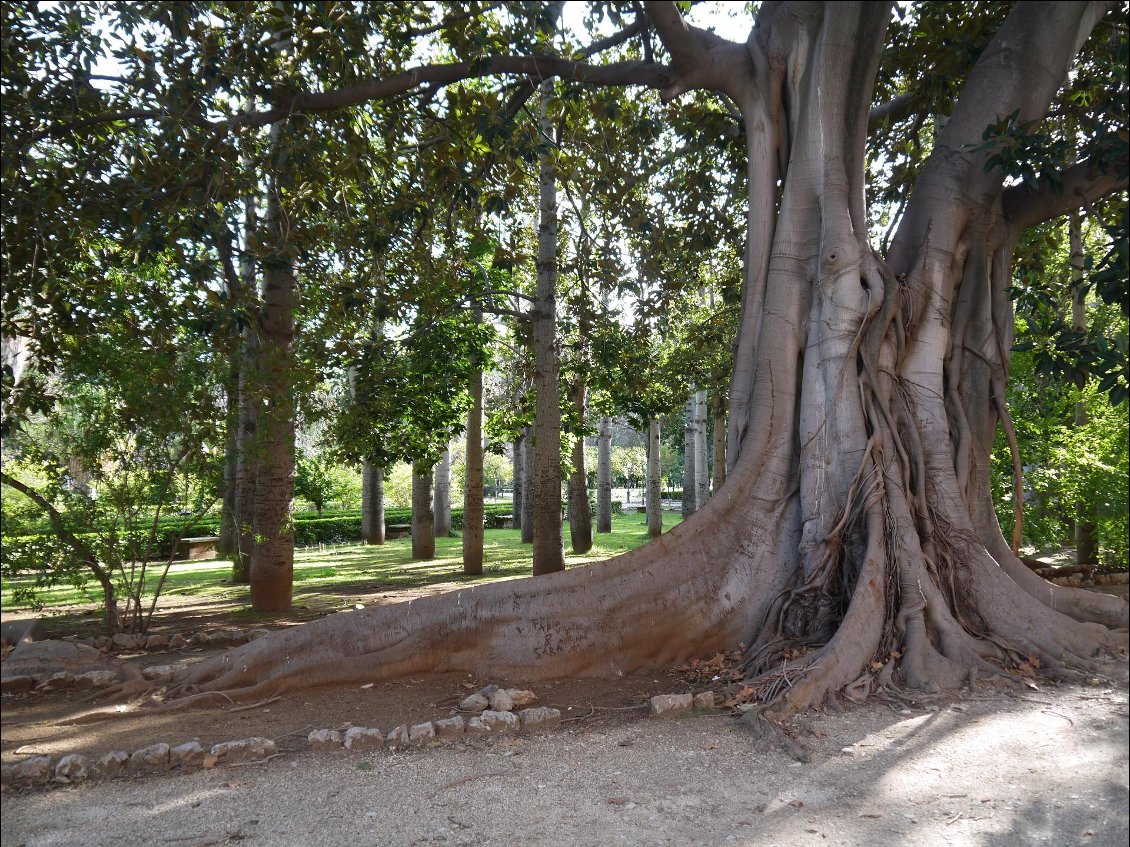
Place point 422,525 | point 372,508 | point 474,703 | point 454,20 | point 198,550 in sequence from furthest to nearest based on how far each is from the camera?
1. point 372,508
2. point 198,550
3. point 422,525
4. point 454,20
5. point 474,703

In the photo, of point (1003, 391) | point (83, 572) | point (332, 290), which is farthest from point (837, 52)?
point (83, 572)

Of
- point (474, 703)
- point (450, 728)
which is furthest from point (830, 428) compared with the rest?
point (450, 728)

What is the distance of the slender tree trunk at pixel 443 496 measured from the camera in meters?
17.5

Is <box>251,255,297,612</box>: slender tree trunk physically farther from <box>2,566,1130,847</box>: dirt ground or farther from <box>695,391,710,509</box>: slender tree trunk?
<box>695,391,710,509</box>: slender tree trunk

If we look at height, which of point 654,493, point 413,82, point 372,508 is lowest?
point 372,508

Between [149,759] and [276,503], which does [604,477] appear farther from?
[149,759]

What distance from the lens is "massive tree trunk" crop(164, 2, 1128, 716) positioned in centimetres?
514

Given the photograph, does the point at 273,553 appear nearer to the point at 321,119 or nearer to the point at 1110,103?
the point at 321,119

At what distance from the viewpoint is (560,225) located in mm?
11008

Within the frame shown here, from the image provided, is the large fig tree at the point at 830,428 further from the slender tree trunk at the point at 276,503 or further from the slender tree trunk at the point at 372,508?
the slender tree trunk at the point at 372,508

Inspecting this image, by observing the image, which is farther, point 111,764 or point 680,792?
point 111,764

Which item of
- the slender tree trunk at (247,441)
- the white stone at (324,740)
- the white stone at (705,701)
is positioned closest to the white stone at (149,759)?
the white stone at (324,740)

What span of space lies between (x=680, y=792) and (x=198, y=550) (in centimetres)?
1629

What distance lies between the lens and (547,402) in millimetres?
10703
